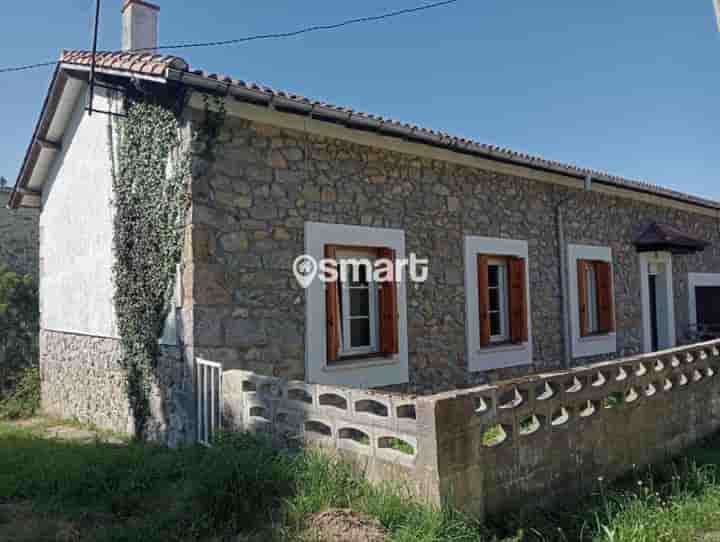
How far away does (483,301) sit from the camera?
7.50 meters

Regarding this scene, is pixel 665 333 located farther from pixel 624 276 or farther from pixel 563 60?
pixel 563 60

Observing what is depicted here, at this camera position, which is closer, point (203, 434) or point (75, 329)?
point (203, 434)

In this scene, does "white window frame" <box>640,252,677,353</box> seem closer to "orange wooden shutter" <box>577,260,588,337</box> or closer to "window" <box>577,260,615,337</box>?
"window" <box>577,260,615,337</box>

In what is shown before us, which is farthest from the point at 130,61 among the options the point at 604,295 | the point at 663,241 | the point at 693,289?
the point at 693,289

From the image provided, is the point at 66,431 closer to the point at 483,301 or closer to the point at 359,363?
the point at 359,363

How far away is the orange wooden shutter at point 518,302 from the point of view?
8.02 m

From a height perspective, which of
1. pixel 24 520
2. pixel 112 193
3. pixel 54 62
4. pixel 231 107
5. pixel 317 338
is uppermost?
pixel 54 62

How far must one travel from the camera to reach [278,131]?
566 centimetres

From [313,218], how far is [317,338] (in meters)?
1.27

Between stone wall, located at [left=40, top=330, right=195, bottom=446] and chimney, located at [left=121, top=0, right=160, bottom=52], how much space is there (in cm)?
398

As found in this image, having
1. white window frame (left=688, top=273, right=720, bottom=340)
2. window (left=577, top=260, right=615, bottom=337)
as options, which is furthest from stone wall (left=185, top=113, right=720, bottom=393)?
white window frame (left=688, top=273, right=720, bottom=340)

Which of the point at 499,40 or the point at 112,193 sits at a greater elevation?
the point at 499,40

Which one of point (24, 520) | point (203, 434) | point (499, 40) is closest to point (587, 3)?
point (499, 40)
